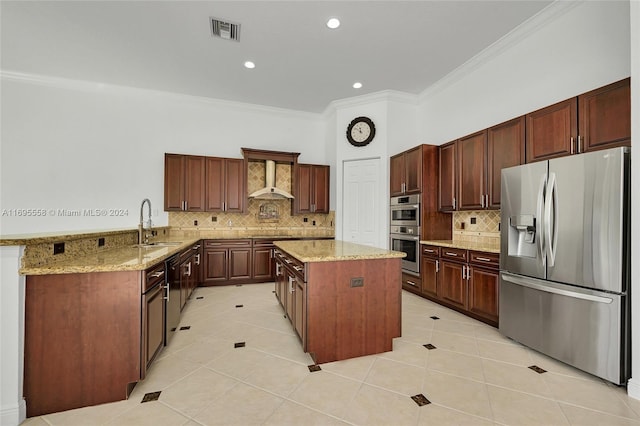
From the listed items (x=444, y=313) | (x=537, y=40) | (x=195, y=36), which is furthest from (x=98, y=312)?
(x=537, y=40)

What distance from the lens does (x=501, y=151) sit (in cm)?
321

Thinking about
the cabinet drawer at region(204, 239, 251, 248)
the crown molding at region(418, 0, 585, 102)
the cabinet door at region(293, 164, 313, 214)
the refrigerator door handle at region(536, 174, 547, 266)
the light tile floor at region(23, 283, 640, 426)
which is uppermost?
the crown molding at region(418, 0, 585, 102)

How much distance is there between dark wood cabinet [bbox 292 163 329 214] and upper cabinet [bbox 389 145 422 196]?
1.43 m

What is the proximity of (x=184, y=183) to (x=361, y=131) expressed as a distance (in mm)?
3314

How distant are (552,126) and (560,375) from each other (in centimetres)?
221

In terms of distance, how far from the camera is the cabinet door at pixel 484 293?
9.75 ft

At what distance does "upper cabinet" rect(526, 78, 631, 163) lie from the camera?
2188mm

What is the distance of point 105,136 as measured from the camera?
467 cm

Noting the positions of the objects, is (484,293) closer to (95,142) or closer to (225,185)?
(225,185)

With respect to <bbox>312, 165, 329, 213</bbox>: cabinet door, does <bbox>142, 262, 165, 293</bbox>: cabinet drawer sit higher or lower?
lower

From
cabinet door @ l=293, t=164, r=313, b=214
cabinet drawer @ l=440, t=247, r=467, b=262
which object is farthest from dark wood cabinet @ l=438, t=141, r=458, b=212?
cabinet door @ l=293, t=164, r=313, b=214

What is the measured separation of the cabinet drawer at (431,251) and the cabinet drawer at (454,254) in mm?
77
